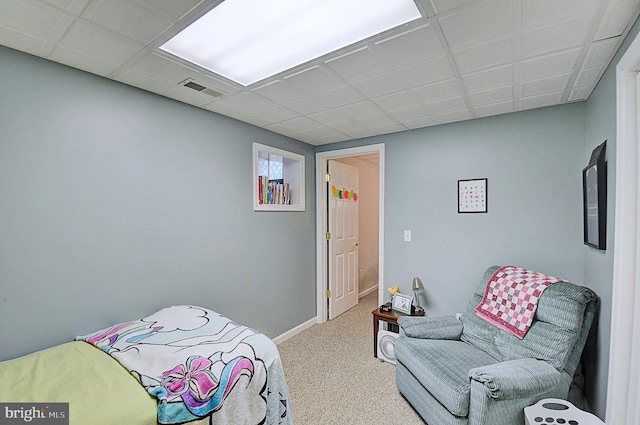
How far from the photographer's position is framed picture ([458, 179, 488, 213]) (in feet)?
8.94

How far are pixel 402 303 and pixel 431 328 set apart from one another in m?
0.58

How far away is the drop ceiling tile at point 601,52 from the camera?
4.85 ft

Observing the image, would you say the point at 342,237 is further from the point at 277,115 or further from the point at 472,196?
the point at 277,115

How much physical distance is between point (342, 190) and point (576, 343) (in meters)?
2.85

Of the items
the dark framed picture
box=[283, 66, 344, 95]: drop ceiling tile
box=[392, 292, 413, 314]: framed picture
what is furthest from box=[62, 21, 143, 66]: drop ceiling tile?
box=[392, 292, 413, 314]: framed picture

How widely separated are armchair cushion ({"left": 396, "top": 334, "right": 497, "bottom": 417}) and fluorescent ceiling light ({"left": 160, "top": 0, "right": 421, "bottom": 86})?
6.42ft

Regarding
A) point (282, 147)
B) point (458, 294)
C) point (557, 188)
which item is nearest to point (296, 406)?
point (458, 294)

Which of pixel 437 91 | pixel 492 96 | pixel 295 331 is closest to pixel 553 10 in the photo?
pixel 437 91

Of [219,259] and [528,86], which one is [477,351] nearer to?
[528,86]

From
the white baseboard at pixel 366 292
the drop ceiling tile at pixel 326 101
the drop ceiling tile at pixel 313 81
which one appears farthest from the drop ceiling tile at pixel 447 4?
the white baseboard at pixel 366 292

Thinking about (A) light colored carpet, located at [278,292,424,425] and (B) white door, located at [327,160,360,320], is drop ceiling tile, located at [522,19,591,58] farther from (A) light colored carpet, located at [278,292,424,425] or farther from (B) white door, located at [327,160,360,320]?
(B) white door, located at [327,160,360,320]

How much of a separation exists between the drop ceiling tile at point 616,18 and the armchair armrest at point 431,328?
2.04 metres

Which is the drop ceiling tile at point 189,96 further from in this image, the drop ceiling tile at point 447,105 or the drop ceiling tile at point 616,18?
the drop ceiling tile at point 616,18

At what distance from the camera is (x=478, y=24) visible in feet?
4.45
